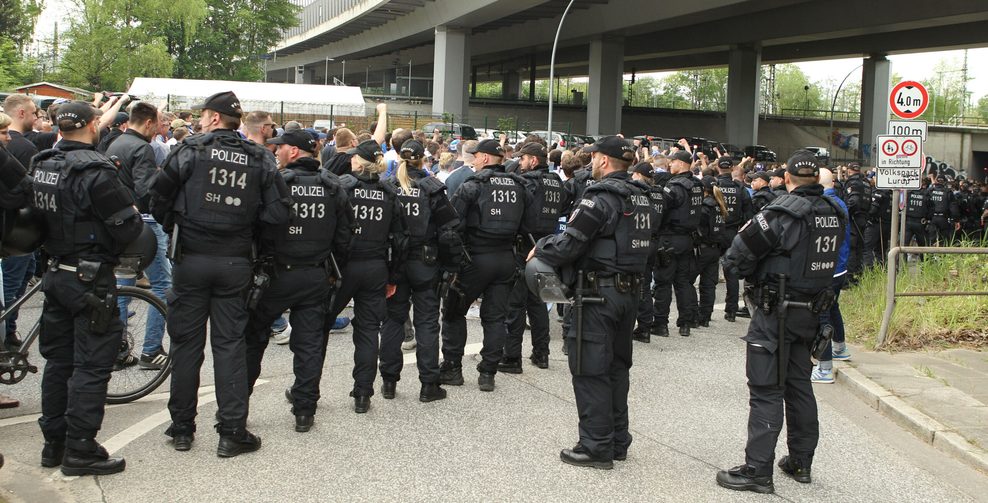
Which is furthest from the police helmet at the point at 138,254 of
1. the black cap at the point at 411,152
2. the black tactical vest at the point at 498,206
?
the black tactical vest at the point at 498,206

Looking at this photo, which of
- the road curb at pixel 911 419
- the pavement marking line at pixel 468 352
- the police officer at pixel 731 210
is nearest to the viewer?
the road curb at pixel 911 419

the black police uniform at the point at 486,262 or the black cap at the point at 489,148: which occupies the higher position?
the black cap at the point at 489,148

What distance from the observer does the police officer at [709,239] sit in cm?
1075

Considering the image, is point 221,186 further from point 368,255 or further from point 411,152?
point 411,152

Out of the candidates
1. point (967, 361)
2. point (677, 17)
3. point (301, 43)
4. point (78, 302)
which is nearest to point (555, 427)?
point (78, 302)

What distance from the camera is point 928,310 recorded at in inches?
408

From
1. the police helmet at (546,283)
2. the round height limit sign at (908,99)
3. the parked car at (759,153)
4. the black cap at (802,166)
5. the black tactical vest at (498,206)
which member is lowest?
the police helmet at (546,283)

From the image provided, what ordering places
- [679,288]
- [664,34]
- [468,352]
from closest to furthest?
[468,352] → [679,288] → [664,34]

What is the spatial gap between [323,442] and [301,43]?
8293 cm

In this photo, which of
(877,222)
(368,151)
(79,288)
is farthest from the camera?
(877,222)

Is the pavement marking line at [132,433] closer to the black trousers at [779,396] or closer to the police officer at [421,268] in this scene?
the police officer at [421,268]

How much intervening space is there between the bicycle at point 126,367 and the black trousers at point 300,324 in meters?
0.65

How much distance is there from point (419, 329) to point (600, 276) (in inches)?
80.1

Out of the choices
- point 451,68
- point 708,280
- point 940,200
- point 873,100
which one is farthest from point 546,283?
point 873,100
